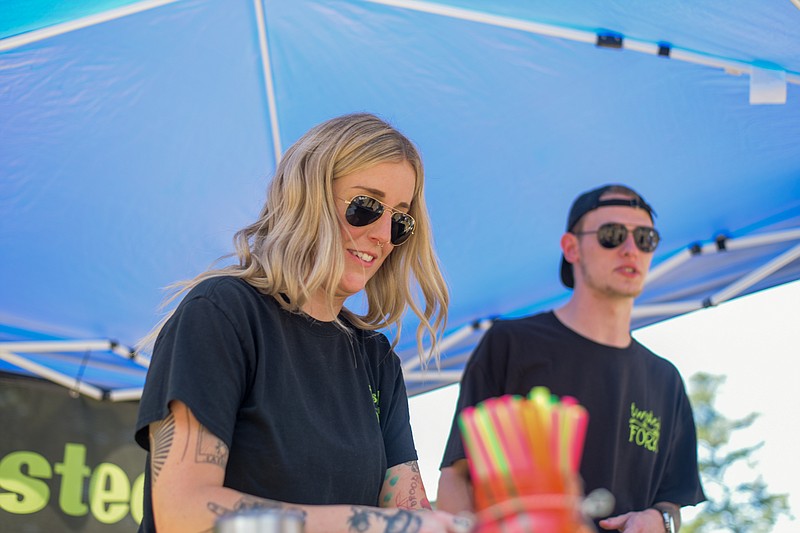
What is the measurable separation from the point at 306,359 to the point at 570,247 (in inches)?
60.2

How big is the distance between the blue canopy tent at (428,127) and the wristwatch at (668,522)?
5.52 ft

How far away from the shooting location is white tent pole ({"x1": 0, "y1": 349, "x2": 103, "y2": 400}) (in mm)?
4992

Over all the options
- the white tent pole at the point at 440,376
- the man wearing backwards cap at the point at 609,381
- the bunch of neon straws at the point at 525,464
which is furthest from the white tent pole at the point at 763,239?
the bunch of neon straws at the point at 525,464

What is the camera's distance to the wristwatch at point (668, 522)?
2.54 metres

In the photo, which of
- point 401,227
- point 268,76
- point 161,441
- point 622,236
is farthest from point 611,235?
point 161,441

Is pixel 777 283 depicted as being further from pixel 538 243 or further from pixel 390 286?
pixel 390 286

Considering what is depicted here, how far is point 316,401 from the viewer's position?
1706 mm

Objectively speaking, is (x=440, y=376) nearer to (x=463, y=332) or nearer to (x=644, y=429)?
(x=463, y=332)

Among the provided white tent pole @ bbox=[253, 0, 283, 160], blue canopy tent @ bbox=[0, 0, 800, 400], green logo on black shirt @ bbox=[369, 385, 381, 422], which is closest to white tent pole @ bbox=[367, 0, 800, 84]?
blue canopy tent @ bbox=[0, 0, 800, 400]

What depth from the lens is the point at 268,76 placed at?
13.0 feet

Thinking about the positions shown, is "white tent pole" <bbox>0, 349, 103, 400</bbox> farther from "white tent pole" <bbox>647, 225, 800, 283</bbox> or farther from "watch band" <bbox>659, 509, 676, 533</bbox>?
"watch band" <bbox>659, 509, 676, 533</bbox>

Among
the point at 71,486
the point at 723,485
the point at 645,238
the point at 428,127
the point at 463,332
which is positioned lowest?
the point at 723,485

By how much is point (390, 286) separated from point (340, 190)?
0.34 meters

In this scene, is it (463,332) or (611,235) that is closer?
(611,235)
